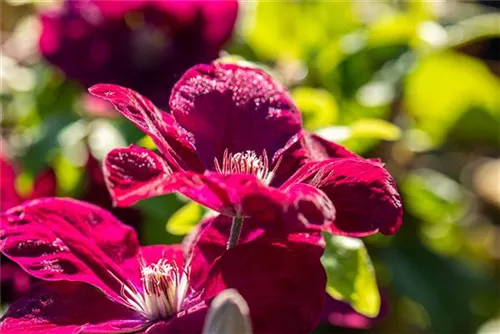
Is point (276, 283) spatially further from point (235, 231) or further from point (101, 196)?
point (101, 196)

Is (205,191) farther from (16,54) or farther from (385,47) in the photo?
(16,54)

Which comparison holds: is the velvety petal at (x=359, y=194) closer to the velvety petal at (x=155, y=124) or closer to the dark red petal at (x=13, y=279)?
the velvety petal at (x=155, y=124)

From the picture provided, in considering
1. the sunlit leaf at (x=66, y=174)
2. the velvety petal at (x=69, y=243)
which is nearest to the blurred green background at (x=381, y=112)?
the sunlit leaf at (x=66, y=174)

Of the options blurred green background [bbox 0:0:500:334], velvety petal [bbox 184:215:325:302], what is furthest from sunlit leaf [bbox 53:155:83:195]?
velvety petal [bbox 184:215:325:302]

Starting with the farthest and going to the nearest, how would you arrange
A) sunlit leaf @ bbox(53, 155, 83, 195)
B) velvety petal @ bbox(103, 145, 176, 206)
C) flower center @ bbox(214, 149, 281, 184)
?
sunlit leaf @ bbox(53, 155, 83, 195)
flower center @ bbox(214, 149, 281, 184)
velvety petal @ bbox(103, 145, 176, 206)

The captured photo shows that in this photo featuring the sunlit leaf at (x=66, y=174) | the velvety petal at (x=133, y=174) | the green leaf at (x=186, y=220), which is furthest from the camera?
the sunlit leaf at (x=66, y=174)

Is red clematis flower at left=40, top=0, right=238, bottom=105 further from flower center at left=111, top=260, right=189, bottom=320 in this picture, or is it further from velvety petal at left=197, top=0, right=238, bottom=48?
flower center at left=111, top=260, right=189, bottom=320
